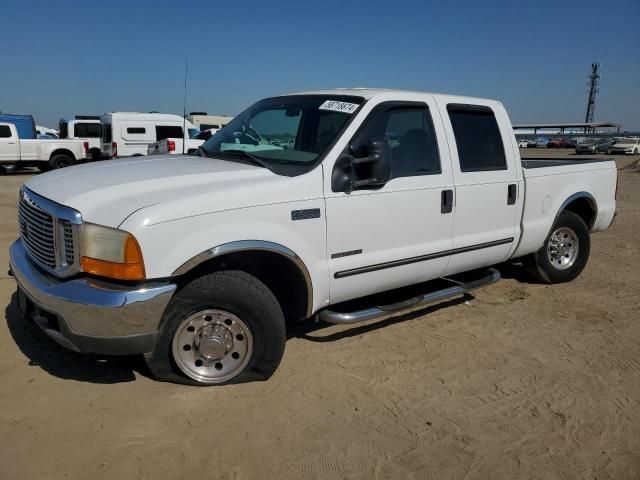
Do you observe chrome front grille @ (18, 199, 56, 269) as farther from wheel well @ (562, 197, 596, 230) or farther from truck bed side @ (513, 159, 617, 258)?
wheel well @ (562, 197, 596, 230)

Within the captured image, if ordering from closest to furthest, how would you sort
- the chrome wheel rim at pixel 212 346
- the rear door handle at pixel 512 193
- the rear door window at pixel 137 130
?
the chrome wheel rim at pixel 212 346 < the rear door handle at pixel 512 193 < the rear door window at pixel 137 130

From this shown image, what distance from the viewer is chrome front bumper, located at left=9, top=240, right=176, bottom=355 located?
2.82 m

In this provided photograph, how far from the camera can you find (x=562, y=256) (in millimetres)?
5863

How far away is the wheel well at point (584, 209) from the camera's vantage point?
584 centimetres

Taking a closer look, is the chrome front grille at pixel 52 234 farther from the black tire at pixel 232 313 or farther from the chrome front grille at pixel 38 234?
the black tire at pixel 232 313

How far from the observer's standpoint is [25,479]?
2492 millimetres

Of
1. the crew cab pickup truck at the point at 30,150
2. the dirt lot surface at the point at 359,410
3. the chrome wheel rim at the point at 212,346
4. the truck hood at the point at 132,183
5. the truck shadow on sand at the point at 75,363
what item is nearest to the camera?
the dirt lot surface at the point at 359,410

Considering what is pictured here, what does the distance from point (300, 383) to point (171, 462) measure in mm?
1064

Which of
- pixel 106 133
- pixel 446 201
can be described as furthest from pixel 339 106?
pixel 106 133

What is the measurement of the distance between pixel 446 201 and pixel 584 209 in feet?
8.82

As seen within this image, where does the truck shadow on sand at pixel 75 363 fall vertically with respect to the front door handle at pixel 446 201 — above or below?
below

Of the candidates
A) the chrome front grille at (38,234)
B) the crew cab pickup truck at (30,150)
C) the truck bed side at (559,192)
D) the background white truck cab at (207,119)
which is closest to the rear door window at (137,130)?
the crew cab pickup truck at (30,150)

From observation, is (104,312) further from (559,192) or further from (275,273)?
(559,192)

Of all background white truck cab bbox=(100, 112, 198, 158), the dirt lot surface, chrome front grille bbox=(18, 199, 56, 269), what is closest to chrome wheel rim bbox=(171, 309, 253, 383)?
the dirt lot surface
